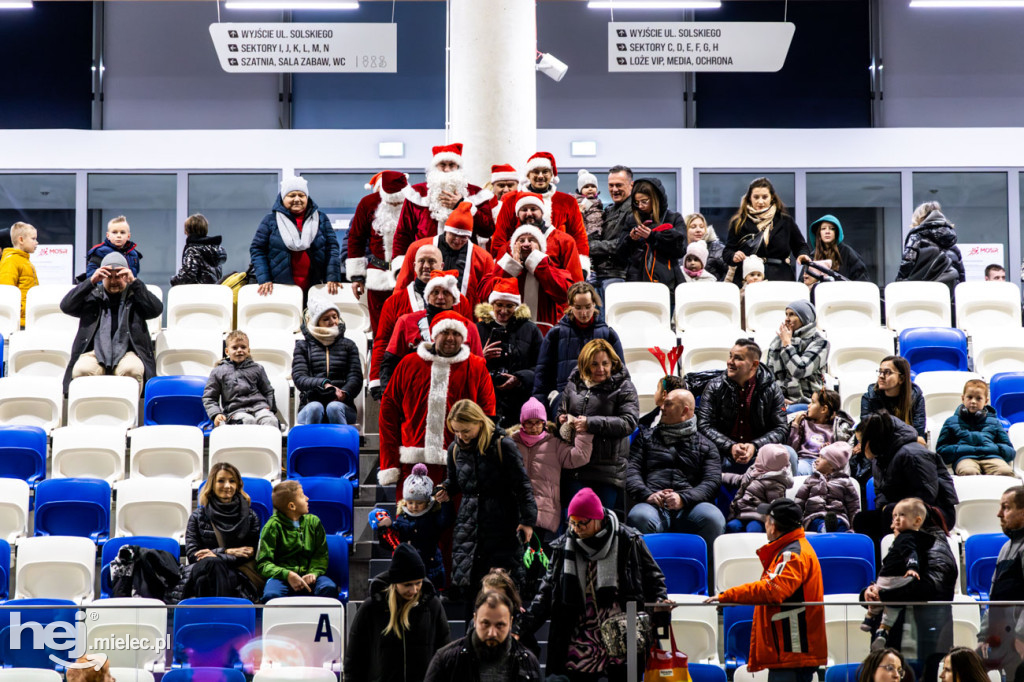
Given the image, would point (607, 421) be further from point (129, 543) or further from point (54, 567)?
point (54, 567)

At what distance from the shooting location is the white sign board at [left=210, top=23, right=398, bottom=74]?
12.1 metres

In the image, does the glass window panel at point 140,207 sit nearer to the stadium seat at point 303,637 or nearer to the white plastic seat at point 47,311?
the white plastic seat at point 47,311

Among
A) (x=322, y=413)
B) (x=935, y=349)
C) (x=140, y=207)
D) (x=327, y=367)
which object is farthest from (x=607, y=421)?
(x=140, y=207)

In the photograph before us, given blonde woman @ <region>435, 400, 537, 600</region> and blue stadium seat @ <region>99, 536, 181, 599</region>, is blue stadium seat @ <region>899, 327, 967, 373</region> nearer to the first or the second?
blonde woman @ <region>435, 400, 537, 600</region>

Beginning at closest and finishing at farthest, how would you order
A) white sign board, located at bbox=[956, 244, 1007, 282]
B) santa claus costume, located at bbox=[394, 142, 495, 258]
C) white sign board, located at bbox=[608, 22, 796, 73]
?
santa claus costume, located at bbox=[394, 142, 495, 258] < white sign board, located at bbox=[608, 22, 796, 73] < white sign board, located at bbox=[956, 244, 1007, 282]

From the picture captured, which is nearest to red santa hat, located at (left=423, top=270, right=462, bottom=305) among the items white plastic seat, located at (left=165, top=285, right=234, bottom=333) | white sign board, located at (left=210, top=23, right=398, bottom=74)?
white plastic seat, located at (left=165, top=285, right=234, bottom=333)

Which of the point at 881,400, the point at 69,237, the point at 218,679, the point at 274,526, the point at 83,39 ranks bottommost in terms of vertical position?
the point at 218,679

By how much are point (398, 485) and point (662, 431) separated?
1.54 metres

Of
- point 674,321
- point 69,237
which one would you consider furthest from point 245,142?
point 674,321

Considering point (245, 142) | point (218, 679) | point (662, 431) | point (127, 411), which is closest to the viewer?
point (218, 679)

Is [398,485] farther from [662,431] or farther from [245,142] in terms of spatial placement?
[245,142]

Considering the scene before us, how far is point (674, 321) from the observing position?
11406 mm

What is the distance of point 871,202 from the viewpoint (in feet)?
53.4

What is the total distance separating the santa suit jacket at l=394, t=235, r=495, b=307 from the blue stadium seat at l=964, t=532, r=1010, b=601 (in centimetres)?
340
